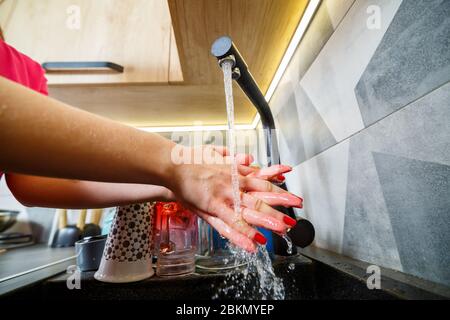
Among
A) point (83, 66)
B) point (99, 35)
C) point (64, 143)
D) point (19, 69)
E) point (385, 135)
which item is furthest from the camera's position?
point (99, 35)

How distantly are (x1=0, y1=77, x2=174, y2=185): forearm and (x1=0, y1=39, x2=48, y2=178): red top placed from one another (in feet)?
1.59

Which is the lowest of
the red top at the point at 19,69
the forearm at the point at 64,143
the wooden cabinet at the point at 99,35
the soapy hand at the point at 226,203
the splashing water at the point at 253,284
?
the splashing water at the point at 253,284

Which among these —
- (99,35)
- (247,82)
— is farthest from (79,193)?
(99,35)

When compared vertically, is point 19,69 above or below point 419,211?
above

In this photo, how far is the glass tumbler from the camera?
20.8 inches

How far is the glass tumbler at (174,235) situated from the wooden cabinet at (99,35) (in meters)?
0.46

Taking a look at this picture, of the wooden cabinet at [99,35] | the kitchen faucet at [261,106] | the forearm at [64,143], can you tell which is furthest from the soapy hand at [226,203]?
the wooden cabinet at [99,35]

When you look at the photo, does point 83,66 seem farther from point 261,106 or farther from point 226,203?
point 226,203

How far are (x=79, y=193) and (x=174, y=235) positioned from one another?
247mm

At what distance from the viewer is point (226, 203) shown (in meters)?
0.38

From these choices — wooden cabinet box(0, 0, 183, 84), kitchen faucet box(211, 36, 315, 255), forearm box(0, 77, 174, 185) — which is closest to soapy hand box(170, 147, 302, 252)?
forearm box(0, 77, 174, 185)

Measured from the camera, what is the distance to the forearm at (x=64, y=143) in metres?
0.23

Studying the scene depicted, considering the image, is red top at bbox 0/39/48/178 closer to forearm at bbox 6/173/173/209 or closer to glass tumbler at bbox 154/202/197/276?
forearm at bbox 6/173/173/209

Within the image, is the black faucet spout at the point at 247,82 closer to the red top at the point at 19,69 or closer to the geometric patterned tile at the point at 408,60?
the geometric patterned tile at the point at 408,60
